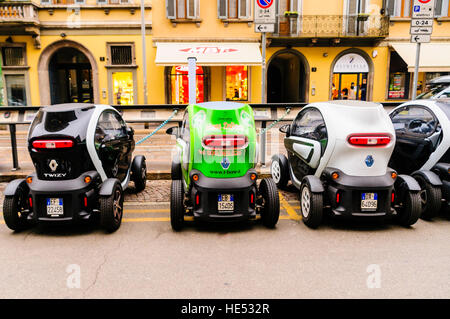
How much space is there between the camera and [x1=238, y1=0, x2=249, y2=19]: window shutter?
18.0 m

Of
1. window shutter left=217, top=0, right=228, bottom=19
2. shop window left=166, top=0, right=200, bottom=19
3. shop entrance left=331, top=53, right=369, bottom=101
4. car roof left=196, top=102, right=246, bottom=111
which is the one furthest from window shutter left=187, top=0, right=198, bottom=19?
car roof left=196, top=102, right=246, bottom=111

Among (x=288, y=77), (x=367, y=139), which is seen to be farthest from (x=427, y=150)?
(x=288, y=77)

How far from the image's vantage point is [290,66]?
21094 millimetres

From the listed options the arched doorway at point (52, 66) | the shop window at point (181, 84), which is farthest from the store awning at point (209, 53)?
the arched doorway at point (52, 66)

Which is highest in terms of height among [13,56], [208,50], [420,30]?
[208,50]

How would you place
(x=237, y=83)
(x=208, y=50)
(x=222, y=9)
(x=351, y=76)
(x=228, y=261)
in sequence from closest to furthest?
(x=228, y=261) < (x=208, y=50) < (x=222, y=9) < (x=237, y=83) < (x=351, y=76)

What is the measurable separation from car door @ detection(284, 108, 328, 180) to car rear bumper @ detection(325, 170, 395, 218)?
0.63 m

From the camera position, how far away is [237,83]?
18.9 metres

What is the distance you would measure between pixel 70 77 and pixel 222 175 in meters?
16.8

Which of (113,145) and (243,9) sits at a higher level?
(243,9)

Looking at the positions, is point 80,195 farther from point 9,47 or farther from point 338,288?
point 9,47

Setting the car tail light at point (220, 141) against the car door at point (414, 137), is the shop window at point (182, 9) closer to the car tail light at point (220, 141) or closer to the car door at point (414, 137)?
the car door at point (414, 137)

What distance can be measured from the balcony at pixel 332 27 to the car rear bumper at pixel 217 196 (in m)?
14.9

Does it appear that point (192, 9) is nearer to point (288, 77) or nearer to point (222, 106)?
A: point (288, 77)
